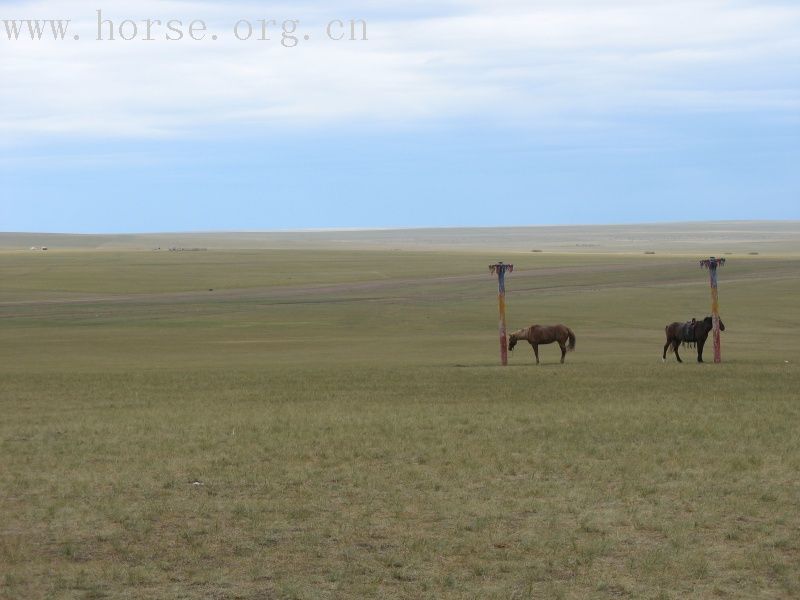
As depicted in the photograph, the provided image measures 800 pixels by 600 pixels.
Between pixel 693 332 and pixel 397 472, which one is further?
pixel 693 332

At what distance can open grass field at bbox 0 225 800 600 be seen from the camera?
11.1 m

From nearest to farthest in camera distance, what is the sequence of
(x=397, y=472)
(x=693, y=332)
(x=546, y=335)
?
(x=397, y=472) → (x=693, y=332) → (x=546, y=335)

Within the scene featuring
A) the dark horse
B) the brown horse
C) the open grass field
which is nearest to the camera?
the open grass field

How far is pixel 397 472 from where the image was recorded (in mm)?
16062

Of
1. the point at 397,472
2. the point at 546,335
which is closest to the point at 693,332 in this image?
the point at 546,335

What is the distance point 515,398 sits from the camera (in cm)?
2462

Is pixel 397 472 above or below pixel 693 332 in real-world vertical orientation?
below

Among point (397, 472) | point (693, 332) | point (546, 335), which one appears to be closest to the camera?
point (397, 472)

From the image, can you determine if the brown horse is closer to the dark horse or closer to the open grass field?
the open grass field

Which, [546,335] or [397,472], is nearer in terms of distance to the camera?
[397,472]

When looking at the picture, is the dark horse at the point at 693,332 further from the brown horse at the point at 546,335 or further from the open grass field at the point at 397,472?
the brown horse at the point at 546,335

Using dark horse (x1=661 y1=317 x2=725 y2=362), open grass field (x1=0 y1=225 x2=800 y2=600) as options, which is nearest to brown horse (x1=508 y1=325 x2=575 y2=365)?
open grass field (x1=0 y1=225 x2=800 y2=600)

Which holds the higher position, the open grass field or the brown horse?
the brown horse

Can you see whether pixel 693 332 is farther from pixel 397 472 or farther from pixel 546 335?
pixel 397 472
